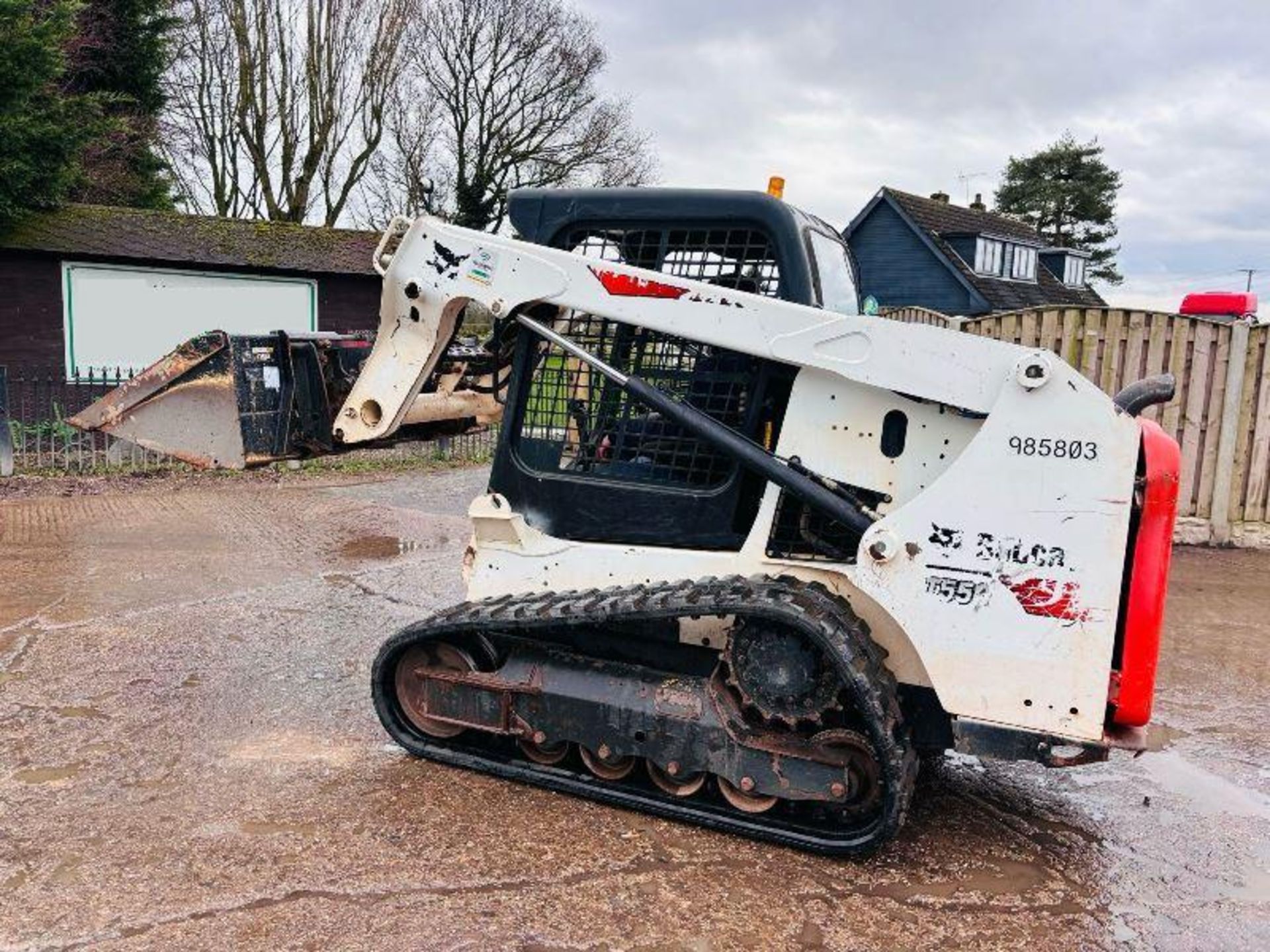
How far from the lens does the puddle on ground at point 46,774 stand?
4.09 metres

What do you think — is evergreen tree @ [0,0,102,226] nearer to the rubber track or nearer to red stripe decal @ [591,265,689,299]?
the rubber track

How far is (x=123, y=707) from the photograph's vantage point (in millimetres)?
4883

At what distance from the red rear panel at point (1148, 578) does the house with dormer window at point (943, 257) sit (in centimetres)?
3037

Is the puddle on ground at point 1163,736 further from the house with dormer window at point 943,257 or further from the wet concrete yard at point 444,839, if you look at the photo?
the house with dormer window at point 943,257

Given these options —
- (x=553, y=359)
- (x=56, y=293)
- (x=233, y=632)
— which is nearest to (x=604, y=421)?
(x=553, y=359)

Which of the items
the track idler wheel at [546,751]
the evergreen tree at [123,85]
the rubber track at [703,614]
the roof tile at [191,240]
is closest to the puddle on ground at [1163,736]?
the rubber track at [703,614]

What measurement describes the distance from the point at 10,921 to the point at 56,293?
14.1 metres

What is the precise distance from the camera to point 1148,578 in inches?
134

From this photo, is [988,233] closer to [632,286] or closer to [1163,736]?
[1163,736]

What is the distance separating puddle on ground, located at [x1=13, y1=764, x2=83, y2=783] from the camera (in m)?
4.09

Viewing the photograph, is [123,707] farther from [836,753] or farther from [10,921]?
[836,753]

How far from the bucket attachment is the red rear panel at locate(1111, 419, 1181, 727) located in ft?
11.2

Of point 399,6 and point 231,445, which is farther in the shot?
point 399,6

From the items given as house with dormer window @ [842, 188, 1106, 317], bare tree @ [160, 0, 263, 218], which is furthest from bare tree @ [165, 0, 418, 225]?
house with dormer window @ [842, 188, 1106, 317]
